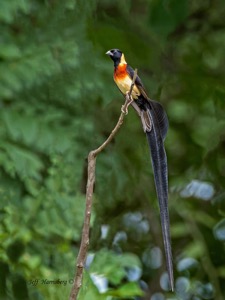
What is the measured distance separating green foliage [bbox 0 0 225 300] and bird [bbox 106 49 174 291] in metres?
0.91

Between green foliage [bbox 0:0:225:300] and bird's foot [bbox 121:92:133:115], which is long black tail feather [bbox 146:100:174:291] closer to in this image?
bird's foot [bbox 121:92:133:115]

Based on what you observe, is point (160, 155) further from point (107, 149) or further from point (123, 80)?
point (107, 149)

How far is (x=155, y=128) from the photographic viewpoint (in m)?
1.11

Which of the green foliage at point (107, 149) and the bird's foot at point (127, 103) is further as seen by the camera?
the green foliage at point (107, 149)

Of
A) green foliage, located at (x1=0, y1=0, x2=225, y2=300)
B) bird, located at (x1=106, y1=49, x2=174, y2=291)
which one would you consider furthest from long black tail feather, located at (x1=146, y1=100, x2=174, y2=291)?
green foliage, located at (x1=0, y1=0, x2=225, y2=300)

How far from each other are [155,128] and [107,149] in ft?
5.32

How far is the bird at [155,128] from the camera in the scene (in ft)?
3.50

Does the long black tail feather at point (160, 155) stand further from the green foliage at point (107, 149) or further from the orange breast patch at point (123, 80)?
the green foliage at point (107, 149)

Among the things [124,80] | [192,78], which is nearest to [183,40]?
[192,78]

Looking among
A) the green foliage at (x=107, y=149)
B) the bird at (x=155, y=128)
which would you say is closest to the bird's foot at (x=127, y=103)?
the bird at (x=155, y=128)

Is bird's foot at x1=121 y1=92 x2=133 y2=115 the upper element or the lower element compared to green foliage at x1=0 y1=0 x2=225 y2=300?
lower

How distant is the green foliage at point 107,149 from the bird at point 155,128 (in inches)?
35.8

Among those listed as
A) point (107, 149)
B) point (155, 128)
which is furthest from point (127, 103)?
point (107, 149)

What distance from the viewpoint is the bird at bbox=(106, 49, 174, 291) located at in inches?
41.9
